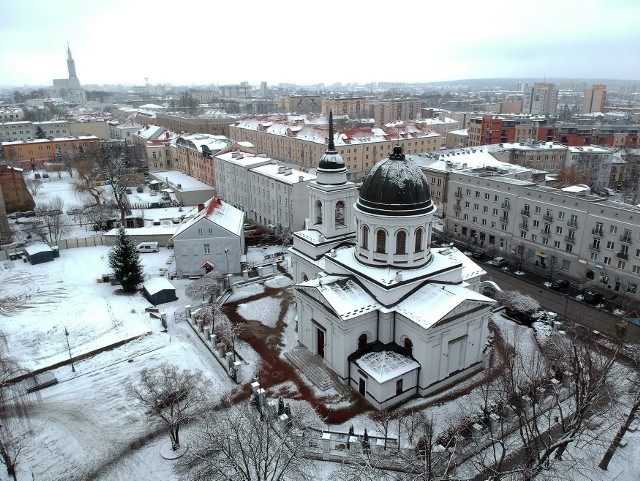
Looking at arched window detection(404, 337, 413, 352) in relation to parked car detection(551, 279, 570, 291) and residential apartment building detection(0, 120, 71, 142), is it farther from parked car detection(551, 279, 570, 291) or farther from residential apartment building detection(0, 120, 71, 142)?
residential apartment building detection(0, 120, 71, 142)

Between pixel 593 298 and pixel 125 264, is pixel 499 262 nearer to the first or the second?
pixel 593 298

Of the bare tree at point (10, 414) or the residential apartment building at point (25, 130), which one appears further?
the residential apartment building at point (25, 130)

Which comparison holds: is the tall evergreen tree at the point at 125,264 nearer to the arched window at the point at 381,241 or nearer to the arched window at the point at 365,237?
the arched window at the point at 365,237

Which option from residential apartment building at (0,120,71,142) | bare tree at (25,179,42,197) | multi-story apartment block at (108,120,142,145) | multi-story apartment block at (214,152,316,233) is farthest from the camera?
multi-story apartment block at (108,120,142,145)

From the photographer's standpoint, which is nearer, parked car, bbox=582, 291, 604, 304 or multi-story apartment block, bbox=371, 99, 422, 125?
parked car, bbox=582, 291, 604, 304

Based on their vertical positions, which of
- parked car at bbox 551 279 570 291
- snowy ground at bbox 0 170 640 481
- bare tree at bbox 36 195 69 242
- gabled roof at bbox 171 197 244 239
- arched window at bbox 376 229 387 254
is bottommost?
snowy ground at bbox 0 170 640 481

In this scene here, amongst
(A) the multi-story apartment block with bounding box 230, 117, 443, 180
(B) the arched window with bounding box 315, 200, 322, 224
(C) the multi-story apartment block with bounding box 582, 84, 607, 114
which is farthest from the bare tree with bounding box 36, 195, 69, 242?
(C) the multi-story apartment block with bounding box 582, 84, 607, 114

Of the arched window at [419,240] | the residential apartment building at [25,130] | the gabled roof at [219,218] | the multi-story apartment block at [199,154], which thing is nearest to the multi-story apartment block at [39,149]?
the residential apartment building at [25,130]

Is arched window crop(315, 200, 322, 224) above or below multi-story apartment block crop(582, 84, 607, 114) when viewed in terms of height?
below
